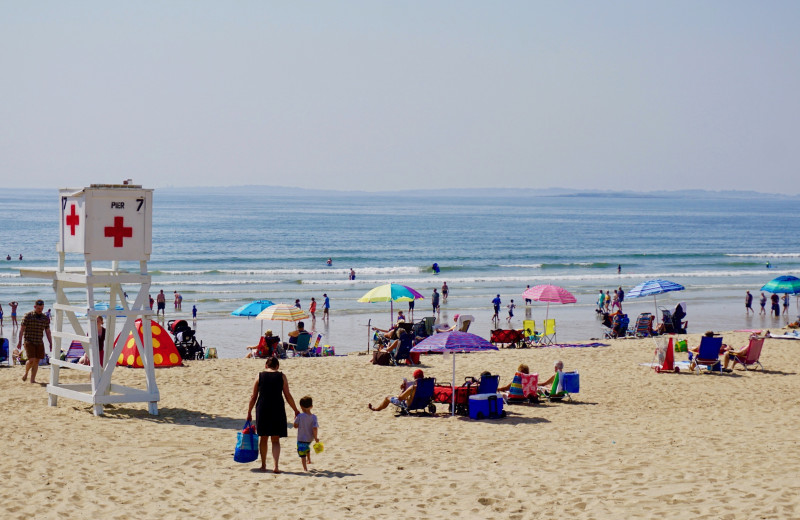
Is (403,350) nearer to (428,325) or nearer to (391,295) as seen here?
(391,295)

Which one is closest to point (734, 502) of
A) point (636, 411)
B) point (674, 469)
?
point (674, 469)

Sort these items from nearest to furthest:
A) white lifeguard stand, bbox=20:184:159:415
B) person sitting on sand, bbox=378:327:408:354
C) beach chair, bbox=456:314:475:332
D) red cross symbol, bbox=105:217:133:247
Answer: white lifeguard stand, bbox=20:184:159:415, red cross symbol, bbox=105:217:133:247, person sitting on sand, bbox=378:327:408:354, beach chair, bbox=456:314:475:332

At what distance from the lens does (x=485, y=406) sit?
39.0 ft

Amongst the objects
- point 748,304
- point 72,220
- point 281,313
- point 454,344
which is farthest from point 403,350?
point 748,304

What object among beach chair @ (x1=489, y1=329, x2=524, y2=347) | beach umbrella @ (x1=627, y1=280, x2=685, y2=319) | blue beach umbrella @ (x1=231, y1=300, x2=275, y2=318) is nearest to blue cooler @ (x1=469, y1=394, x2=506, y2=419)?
beach chair @ (x1=489, y1=329, x2=524, y2=347)

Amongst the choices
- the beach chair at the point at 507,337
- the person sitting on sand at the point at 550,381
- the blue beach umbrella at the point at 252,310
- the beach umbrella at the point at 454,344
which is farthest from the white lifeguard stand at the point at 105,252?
the beach chair at the point at 507,337

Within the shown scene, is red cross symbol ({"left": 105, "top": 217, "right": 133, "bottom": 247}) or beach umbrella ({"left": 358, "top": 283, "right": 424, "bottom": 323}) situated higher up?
red cross symbol ({"left": 105, "top": 217, "right": 133, "bottom": 247})

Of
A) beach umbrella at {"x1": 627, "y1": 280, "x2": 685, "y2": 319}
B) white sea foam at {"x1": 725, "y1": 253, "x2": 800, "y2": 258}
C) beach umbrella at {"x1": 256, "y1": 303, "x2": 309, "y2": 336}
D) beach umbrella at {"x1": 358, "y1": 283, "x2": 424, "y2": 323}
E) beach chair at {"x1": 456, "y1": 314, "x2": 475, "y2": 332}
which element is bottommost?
beach chair at {"x1": 456, "y1": 314, "x2": 475, "y2": 332}

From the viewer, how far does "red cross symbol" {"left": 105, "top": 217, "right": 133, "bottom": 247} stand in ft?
36.1

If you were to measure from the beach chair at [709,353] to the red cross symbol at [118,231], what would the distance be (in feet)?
35.1

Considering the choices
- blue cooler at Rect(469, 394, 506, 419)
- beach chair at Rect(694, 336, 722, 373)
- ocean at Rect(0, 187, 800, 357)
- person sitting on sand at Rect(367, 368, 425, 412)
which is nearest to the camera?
Answer: blue cooler at Rect(469, 394, 506, 419)

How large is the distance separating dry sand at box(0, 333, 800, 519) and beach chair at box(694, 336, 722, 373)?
3.75 feet

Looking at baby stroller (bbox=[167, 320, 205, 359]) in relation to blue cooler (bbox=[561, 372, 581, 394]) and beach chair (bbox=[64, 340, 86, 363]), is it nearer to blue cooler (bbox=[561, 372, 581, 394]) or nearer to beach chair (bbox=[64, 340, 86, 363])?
beach chair (bbox=[64, 340, 86, 363])

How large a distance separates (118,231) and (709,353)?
1102 centimetres
